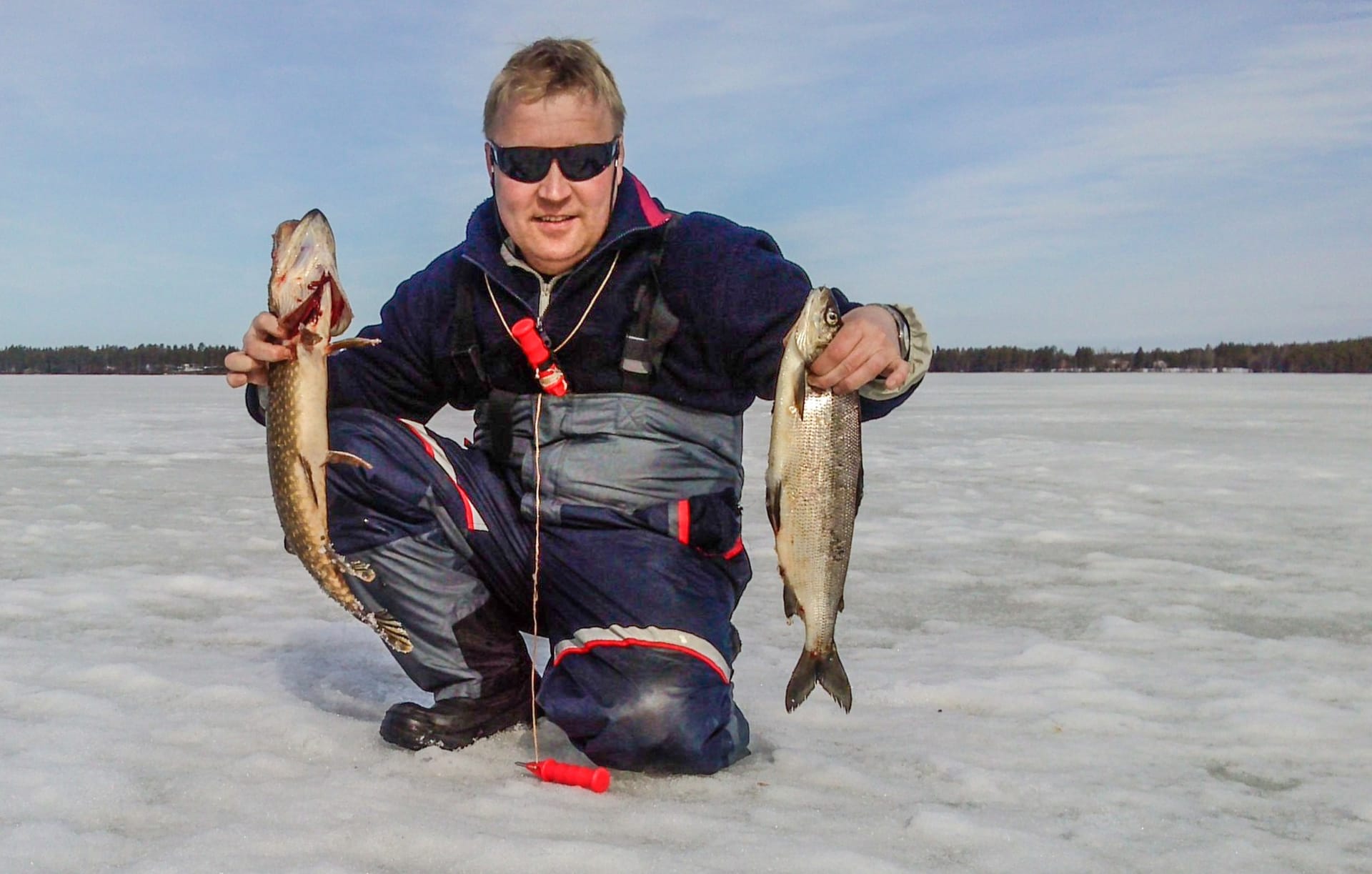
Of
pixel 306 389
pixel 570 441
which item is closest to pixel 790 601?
pixel 570 441

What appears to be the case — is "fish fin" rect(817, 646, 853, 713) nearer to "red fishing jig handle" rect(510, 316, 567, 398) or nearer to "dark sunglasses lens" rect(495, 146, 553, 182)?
"red fishing jig handle" rect(510, 316, 567, 398)

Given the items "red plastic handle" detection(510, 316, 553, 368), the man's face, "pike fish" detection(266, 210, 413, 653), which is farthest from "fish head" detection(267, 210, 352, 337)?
the man's face

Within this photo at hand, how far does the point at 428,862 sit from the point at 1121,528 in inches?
199

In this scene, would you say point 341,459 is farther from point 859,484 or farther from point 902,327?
point 902,327

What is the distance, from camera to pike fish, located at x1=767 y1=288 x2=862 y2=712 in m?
2.33

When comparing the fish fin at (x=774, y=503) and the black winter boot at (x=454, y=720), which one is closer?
the fish fin at (x=774, y=503)

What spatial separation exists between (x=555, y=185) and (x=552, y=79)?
0.34m

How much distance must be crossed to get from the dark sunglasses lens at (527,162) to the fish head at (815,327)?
1135mm

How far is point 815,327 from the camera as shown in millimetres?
2305

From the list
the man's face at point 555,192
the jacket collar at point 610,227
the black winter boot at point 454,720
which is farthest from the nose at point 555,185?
the black winter boot at point 454,720

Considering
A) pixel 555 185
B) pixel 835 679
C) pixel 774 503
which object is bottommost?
pixel 835 679

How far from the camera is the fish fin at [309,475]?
2.64 meters

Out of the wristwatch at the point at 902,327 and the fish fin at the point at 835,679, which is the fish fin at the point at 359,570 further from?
the wristwatch at the point at 902,327

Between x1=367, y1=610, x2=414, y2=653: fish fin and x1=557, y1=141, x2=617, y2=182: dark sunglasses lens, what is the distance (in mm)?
1312
